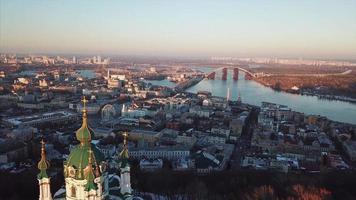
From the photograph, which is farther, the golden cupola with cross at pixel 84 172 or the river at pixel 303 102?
the river at pixel 303 102

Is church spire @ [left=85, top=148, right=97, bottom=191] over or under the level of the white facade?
over

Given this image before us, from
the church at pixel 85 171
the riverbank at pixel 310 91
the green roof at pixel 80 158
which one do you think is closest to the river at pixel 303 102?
the riverbank at pixel 310 91

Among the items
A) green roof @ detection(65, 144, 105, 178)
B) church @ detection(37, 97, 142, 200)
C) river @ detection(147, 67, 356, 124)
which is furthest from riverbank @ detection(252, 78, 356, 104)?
green roof @ detection(65, 144, 105, 178)

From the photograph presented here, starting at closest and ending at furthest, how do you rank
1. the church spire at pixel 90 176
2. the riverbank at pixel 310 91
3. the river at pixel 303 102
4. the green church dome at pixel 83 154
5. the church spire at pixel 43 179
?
the church spire at pixel 90 176
the green church dome at pixel 83 154
the church spire at pixel 43 179
the river at pixel 303 102
the riverbank at pixel 310 91

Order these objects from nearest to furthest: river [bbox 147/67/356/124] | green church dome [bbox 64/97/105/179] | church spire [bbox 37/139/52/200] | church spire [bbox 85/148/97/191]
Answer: church spire [bbox 85/148/97/191], green church dome [bbox 64/97/105/179], church spire [bbox 37/139/52/200], river [bbox 147/67/356/124]

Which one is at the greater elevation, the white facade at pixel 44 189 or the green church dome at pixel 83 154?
the green church dome at pixel 83 154

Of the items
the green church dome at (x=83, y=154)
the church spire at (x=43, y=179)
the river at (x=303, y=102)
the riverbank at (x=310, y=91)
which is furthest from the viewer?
the riverbank at (x=310, y=91)

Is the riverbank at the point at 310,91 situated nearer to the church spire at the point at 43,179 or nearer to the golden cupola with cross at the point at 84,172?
the golden cupola with cross at the point at 84,172

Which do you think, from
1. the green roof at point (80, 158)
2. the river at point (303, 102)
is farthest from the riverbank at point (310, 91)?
the green roof at point (80, 158)

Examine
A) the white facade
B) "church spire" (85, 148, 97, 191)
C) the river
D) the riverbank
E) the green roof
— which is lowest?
the river

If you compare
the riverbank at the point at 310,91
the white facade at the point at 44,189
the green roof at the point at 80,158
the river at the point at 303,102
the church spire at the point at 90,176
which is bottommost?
the river at the point at 303,102

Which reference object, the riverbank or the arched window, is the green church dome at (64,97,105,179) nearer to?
the arched window

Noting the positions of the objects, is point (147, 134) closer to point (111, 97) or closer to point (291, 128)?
point (291, 128)
